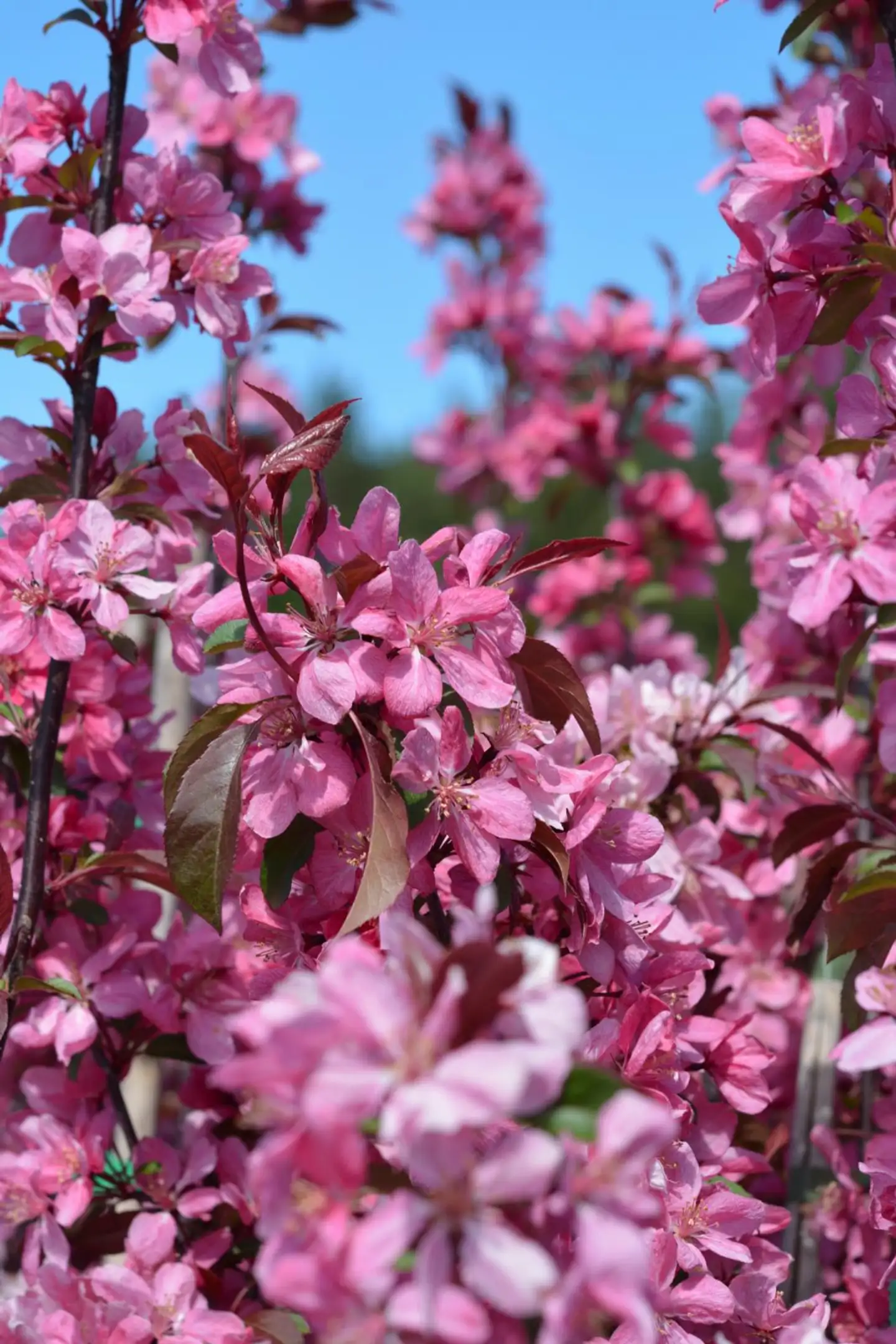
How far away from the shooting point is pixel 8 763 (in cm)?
132

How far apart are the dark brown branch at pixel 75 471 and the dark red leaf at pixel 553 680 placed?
436 millimetres

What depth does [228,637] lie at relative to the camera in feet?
3.23

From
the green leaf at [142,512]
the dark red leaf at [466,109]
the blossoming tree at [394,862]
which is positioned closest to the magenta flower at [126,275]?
the blossoming tree at [394,862]

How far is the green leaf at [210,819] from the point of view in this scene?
2.84 feet

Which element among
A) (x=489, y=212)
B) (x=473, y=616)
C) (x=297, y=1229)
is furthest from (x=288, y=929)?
(x=489, y=212)

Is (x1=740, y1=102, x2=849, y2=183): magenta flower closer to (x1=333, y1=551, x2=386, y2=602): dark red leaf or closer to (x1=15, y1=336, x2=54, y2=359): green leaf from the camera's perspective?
(x1=333, y1=551, x2=386, y2=602): dark red leaf

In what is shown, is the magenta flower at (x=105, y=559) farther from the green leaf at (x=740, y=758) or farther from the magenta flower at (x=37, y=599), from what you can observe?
the green leaf at (x=740, y=758)

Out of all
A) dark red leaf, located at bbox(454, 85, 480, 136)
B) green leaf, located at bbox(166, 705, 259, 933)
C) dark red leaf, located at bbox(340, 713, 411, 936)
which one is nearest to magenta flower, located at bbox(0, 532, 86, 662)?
green leaf, located at bbox(166, 705, 259, 933)

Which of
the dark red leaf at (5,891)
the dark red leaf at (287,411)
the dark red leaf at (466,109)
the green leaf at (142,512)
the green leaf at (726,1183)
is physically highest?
Result: the dark red leaf at (466,109)

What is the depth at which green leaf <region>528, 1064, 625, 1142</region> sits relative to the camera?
59 centimetres

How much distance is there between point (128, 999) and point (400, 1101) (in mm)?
751

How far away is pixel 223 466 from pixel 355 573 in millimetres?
130

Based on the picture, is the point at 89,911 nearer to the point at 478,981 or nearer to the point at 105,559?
the point at 105,559

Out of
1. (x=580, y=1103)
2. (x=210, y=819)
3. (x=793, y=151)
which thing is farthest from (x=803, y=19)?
(x=580, y=1103)
